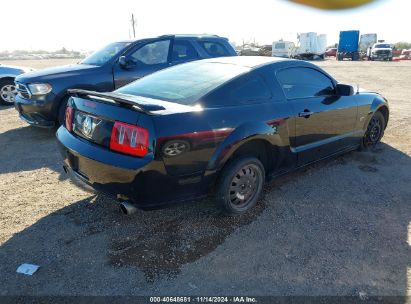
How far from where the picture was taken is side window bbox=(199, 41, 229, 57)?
7326mm

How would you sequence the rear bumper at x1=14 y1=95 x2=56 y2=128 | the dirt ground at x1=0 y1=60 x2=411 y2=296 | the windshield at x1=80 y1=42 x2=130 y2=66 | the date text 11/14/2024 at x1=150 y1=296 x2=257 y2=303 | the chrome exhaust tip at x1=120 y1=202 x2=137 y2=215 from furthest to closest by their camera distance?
the windshield at x1=80 y1=42 x2=130 y2=66, the rear bumper at x1=14 y1=95 x2=56 y2=128, the chrome exhaust tip at x1=120 y1=202 x2=137 y2=215, the dirt ground at x1=0 y1=60 x2=411 y2=296, the date text 11/14/2024 at x1=150 y1=296 x2=257 y2=303

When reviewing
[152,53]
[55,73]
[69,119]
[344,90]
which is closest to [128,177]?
[69,119]

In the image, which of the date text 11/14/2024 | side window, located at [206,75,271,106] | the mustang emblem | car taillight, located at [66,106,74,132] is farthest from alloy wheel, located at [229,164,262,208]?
car taillight, located at [66,106,74,132]

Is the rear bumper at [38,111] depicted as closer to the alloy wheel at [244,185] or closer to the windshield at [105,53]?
the windshield at [105,53]

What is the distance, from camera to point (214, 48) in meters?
7.48

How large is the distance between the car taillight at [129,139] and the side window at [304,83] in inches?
69.7

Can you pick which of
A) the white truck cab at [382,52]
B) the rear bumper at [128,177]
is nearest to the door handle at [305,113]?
the rear bumper at [128,177]

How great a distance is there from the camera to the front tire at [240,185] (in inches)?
125

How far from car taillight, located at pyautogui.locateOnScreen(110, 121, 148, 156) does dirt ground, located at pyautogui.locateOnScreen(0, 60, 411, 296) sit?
845mm

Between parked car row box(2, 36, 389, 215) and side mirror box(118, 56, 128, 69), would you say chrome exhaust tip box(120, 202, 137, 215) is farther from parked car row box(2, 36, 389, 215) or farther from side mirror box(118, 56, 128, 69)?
side mirror box(118, 56, 128, 69)

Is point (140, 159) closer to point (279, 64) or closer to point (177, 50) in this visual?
point (279, 64)

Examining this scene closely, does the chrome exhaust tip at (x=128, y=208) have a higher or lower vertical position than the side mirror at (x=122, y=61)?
lower

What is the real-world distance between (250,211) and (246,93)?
3.93ft

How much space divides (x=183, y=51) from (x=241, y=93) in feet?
13.4
